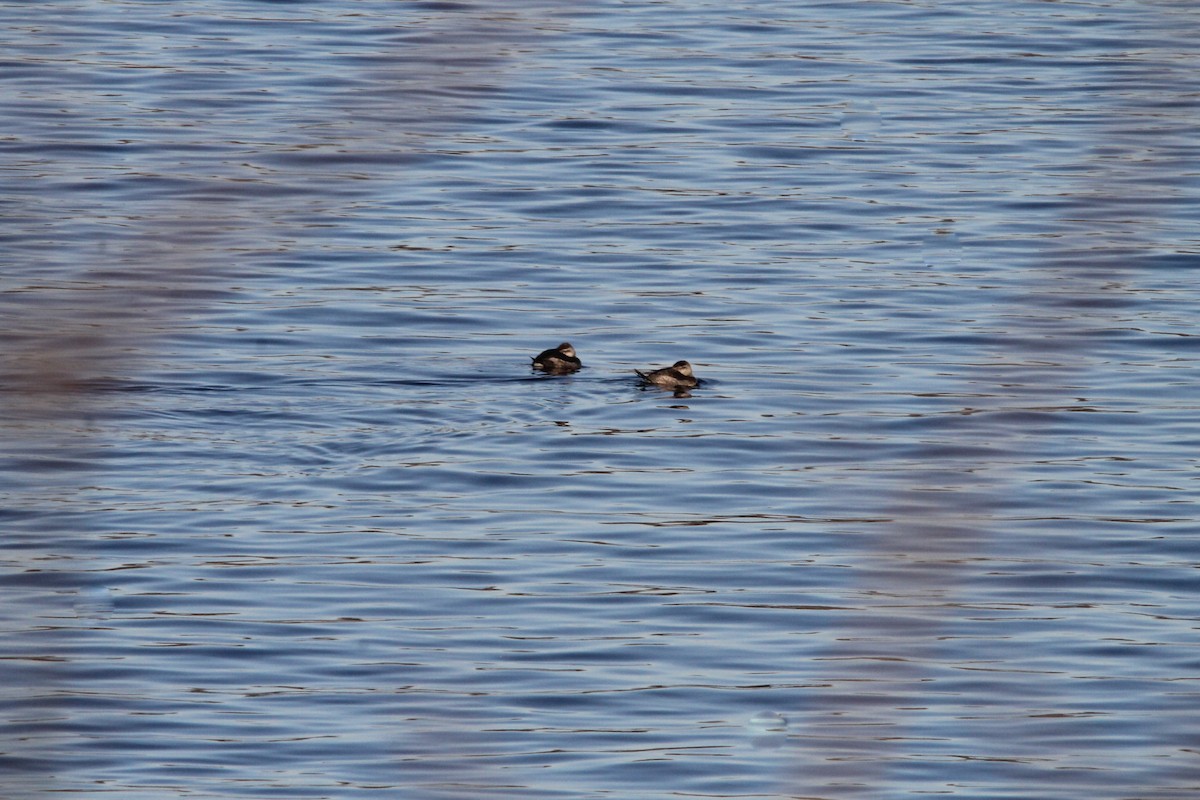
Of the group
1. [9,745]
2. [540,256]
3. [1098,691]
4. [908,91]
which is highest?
[908,91]

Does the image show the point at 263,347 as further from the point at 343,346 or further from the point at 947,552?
the point at 947,552

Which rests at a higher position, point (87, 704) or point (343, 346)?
point (343, 346)

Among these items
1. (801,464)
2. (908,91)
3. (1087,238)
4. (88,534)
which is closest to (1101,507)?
(801,464)

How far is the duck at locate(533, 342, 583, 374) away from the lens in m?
13.3

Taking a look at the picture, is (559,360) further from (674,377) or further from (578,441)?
(578,441)

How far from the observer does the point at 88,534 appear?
33.2ft

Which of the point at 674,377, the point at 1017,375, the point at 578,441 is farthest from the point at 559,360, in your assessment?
the point at 1017,375

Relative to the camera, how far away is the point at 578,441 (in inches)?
496

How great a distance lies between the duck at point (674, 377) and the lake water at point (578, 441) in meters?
0.16

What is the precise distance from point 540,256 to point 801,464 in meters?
5.56

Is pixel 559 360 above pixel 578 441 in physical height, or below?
above

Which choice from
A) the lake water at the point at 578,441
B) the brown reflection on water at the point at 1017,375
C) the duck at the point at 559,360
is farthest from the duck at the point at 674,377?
the brown reflection on water at the point at 1017,375

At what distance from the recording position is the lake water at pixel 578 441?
200 cm

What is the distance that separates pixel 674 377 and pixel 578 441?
0.83 metres
